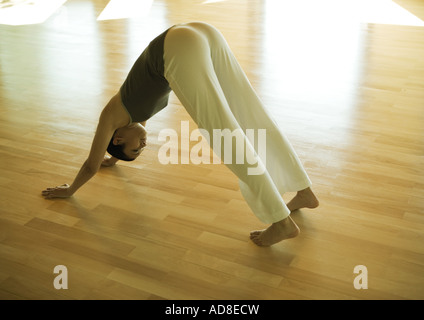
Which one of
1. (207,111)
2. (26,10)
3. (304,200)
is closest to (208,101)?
(207,111)

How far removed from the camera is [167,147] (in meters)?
2.88

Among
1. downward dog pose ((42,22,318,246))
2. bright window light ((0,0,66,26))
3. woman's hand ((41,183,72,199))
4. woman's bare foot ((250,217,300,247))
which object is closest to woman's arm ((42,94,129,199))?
downward dog pose ((42,22,318,246))

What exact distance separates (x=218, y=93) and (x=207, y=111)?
0.08 metres

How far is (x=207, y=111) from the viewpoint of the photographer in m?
1.91

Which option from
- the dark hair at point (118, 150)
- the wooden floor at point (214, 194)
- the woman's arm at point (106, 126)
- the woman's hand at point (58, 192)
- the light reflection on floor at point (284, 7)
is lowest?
the light reflection on floor at point (284, 7)

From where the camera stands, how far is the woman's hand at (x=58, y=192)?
94.2 inches

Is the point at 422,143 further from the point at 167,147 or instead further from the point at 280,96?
the point at 167,147

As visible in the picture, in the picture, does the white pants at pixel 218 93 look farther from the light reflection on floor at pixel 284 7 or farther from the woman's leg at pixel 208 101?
the light reflection on floor at pixel 284 7

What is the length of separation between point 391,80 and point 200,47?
225 centimetres

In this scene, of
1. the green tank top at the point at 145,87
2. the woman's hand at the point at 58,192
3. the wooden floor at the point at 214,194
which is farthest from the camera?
the woman's hand at the point at 58,192

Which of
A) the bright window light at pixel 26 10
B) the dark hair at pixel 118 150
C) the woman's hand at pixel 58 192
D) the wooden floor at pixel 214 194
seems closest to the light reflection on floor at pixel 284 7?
the bright window light at pixel 26 10

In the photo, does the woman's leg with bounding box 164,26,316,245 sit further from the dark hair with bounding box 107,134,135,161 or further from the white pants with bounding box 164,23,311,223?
the dark hair with bounding box 107,134,135,161

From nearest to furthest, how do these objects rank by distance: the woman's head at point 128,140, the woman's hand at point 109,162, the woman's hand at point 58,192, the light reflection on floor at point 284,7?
the woman's head at point 128,140
the woman's hand at point 58,192
the woman's hand at point 109,162
the light reflection on floor at point 284,7

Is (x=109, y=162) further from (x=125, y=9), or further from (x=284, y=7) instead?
(x=284, y=7)
